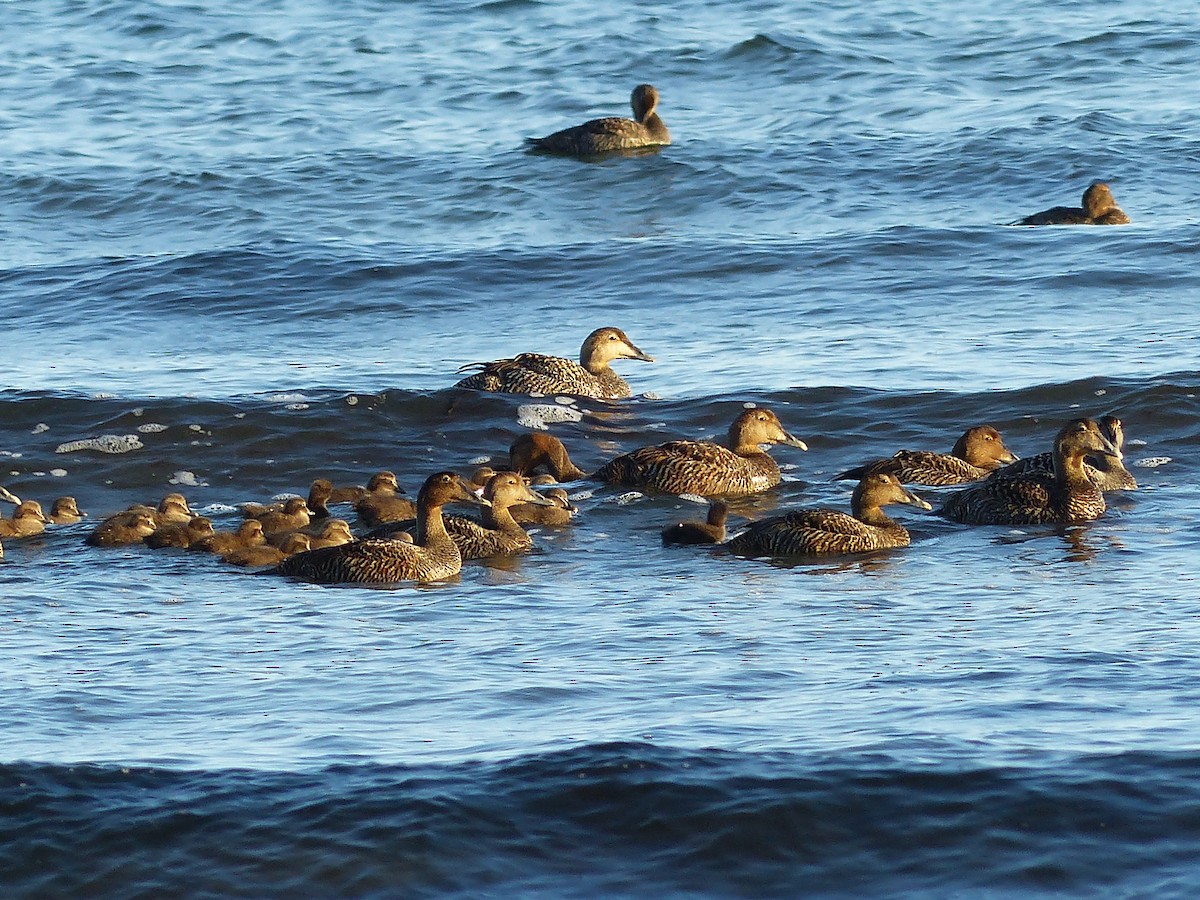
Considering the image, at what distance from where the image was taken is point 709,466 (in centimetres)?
1316

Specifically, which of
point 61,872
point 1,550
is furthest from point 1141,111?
point 61,872

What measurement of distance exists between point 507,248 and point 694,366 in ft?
16.6

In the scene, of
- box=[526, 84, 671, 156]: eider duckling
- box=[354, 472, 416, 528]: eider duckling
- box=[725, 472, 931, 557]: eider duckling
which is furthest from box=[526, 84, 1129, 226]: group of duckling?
box=[725, 472, 931, 557]: eider duckling

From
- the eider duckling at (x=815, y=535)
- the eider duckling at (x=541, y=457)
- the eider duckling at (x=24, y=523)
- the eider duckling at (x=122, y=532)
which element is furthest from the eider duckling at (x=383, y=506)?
the eider duckling at (x=815, y=535)

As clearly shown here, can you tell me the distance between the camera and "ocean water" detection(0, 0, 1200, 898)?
24.7 feet

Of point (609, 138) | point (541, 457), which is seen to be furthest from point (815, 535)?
point (609, 138)

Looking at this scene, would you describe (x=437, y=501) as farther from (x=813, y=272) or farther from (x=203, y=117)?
(x=203, y=117)

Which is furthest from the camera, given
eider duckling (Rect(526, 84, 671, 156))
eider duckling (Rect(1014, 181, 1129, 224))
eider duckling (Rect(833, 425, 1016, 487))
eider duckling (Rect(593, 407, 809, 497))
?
eider duckling (Rect(526, 84, 671, 156))

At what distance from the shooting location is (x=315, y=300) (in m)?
19.7

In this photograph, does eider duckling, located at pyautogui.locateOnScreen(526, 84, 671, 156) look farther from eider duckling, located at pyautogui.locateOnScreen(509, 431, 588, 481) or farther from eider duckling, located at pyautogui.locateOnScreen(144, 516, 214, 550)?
eider duckling, located at pyautogui.locateOnScreen(144, 516, 214, 550)

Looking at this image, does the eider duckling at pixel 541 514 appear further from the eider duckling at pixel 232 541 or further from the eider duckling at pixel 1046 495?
the eider duckling at pixel 1046 495

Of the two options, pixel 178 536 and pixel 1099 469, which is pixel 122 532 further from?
pixel 1099 469

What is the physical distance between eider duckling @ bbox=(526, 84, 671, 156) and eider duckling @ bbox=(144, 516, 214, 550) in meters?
15.0

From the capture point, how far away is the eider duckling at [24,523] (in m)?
12.2
